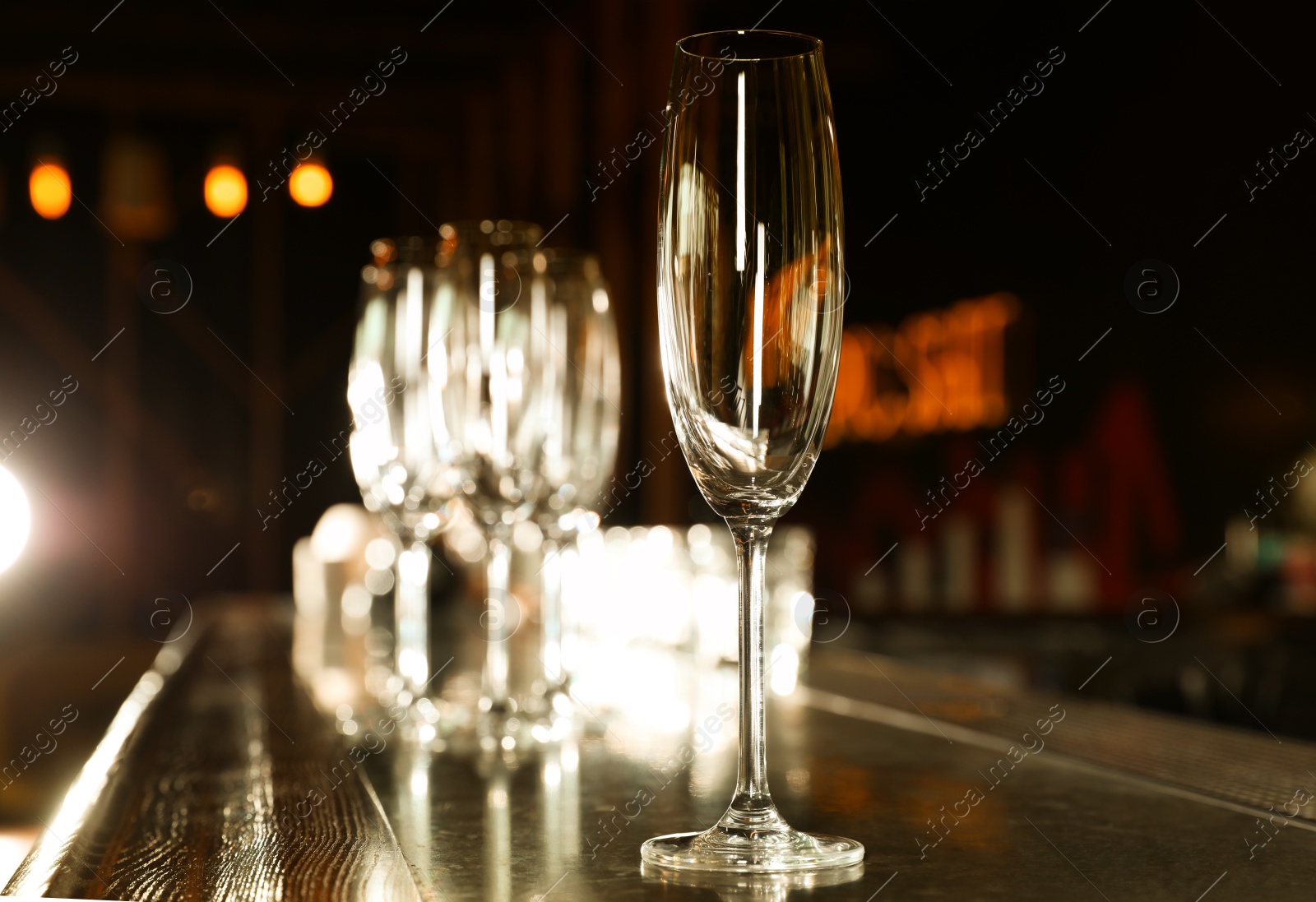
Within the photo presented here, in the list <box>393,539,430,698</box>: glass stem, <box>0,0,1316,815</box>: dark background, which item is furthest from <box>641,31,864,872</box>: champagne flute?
<box>0,0,1316,815</box>: dark background

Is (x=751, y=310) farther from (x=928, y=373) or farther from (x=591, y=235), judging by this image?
(x=591, y=235)

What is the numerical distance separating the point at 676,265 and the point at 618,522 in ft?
12.3

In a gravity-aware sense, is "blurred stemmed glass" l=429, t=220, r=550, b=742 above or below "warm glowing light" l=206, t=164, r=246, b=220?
below

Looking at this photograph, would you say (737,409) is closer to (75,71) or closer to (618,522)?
(618,522)

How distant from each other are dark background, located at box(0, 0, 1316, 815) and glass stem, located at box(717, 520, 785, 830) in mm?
1895

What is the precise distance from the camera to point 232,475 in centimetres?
538

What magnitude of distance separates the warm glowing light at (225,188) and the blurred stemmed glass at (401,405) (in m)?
4.36

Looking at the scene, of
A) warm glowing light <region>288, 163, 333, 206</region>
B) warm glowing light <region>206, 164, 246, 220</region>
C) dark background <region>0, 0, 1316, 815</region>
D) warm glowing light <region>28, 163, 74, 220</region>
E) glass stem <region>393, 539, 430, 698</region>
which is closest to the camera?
glass stem <region>393, 539, 430, 698</region>

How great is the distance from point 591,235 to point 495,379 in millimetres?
3368

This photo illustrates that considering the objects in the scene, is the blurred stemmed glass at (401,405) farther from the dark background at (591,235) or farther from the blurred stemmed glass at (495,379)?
the dark background at (591,235)

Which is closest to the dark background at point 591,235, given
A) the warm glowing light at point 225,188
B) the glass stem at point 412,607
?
the warm glowing light at point 225,188

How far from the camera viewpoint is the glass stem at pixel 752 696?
1.53 ft

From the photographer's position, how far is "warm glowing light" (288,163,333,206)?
5383 millimetres

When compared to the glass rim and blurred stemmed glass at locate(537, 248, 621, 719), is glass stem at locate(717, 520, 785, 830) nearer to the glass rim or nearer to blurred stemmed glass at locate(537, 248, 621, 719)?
the glass rim
